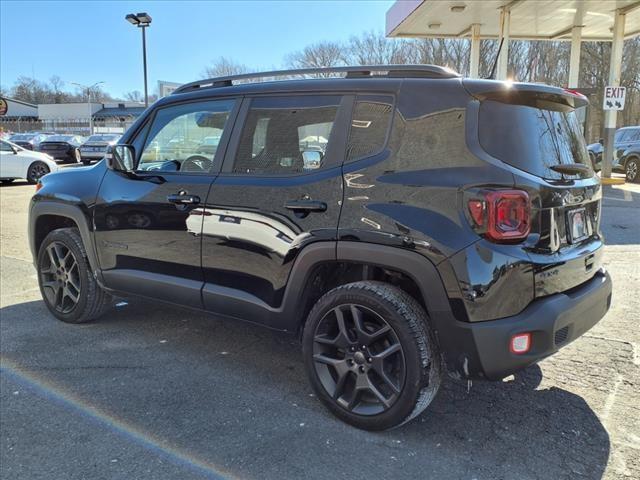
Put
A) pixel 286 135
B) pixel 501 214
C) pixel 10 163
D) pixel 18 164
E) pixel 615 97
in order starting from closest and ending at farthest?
pixel 501 214 < pixel 286 135 < pixel 615 97 < pixel 10 163 < pixel 18 164

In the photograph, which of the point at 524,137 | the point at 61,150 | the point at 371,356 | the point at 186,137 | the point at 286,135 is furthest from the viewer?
the point at 61,150

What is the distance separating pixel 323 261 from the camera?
9.40 ft

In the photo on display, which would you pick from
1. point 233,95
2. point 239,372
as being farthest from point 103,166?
point 239,372

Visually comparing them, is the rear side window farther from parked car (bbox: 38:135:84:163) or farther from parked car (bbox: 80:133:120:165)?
parked car (bbox: 38:135:84:163)

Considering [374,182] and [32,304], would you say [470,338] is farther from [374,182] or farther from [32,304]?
[32,304]

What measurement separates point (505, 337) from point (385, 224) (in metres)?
0.77

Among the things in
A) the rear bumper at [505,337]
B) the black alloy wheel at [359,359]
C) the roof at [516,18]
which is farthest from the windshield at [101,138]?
the rear bumper at [505,337]

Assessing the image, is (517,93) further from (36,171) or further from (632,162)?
(632,162)

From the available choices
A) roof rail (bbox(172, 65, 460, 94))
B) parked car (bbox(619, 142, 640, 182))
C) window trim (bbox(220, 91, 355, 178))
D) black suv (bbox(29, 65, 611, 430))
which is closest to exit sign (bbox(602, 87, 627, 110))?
parked car (bbox(619, 142, 640, 182))

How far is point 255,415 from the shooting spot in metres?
3.01

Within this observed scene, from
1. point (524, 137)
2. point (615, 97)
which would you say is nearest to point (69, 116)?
point (615, 97)

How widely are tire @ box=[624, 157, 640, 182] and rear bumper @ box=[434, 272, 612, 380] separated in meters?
16.2

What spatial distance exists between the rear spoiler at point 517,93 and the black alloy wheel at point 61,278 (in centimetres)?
337

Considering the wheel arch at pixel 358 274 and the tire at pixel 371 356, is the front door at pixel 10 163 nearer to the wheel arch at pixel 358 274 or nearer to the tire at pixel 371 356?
the wheel arch at pixel 358 274
